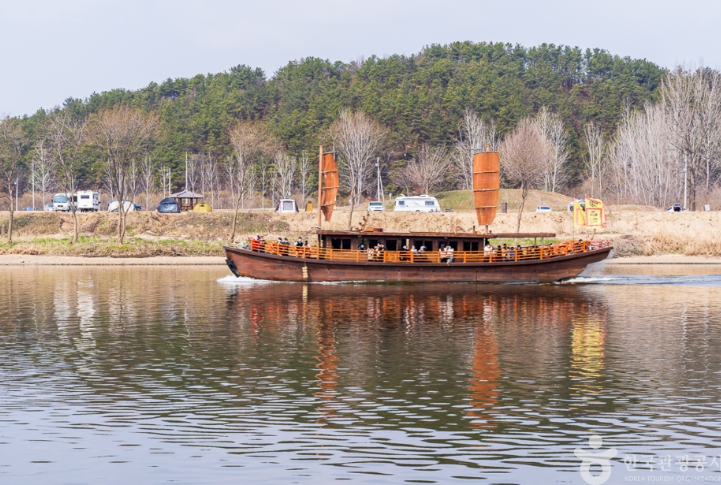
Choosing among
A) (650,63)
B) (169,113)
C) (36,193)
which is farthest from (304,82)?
(650,63)

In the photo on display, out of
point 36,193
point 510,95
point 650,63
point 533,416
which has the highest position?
point 650,63

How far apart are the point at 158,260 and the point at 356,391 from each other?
1976 inches

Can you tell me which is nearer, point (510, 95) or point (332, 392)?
point (332, 392)

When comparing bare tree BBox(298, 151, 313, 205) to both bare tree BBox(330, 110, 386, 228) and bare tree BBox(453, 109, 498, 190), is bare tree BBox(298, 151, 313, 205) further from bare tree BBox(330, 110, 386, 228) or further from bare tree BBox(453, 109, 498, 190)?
bare tree BBox(453, 109, 498, 190)

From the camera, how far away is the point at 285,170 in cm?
12038


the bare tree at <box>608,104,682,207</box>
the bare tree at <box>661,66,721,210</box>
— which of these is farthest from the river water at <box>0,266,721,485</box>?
the bare tree at <box>608,104,682,207</box>

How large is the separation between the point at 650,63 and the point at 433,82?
50.7 metres

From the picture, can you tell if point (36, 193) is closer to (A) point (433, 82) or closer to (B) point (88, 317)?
(A) point (433, 82)

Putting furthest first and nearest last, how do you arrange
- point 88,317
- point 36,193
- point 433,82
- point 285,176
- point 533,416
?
point 433,82 < point 36,193 < point 285,176 < point 88,317 < point 533,416

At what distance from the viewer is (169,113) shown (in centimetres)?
16100

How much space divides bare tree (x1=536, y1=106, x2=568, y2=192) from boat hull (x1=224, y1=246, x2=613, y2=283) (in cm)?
6374

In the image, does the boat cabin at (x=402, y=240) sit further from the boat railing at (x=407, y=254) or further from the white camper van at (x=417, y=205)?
the white camper van at (x=417, y=205)

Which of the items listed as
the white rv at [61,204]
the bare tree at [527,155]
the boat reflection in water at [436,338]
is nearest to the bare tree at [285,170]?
the white rv at [61,204]

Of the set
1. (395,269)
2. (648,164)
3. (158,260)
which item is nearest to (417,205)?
(158,260)
